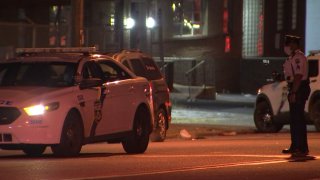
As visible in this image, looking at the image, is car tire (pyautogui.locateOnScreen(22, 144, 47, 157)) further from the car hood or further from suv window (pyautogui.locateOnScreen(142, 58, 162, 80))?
suv window (pyautogui.locateOnScreen(142, 58, 162, 80))

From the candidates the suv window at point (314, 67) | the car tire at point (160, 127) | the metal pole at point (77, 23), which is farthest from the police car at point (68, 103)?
the suv window at point (314, 67)

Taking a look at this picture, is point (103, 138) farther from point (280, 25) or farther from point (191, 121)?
point (280, 25)

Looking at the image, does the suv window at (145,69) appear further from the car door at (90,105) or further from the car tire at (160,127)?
the car door at (90,105)

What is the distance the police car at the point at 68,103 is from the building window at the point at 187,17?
2396cm

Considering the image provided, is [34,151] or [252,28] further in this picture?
[252,28]

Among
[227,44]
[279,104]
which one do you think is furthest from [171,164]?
[227,44]

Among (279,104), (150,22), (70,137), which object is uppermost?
(150,22)

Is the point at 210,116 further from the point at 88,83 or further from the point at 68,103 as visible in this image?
the point at 68,103

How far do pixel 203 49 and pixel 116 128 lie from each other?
2465 cm

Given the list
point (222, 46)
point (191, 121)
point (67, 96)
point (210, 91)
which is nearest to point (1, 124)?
point (67, 96)

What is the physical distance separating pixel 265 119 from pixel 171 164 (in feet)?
31.4

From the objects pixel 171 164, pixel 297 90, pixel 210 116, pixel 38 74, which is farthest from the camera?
pixel 210 116

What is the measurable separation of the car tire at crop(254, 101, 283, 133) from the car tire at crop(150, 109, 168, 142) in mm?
4414

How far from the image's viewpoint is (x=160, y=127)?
56.3 ft
